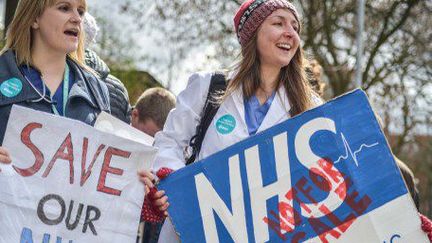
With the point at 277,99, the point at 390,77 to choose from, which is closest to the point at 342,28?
the point at 390,77

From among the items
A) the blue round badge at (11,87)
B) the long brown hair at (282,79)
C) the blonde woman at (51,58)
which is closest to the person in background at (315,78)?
the long brown hair at (282,79)

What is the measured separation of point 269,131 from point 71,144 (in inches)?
33.0

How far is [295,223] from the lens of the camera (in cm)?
354

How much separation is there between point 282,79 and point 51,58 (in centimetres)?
108

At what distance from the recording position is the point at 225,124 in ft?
12.5

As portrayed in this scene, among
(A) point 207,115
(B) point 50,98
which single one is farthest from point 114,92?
(B) point 50,98

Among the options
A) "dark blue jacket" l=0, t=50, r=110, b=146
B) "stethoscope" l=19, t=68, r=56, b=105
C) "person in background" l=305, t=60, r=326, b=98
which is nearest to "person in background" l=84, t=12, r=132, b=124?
"dark blue jacket" l=0, t=50, r=110, b=146

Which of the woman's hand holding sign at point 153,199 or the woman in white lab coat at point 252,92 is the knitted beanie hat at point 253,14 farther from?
the woman's hand holding sign at point 153,199

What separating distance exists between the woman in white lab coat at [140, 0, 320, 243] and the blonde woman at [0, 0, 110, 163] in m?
0.37

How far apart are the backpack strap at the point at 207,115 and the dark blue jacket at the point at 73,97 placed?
420 millimetres

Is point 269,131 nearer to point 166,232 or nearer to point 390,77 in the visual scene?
point 166,232

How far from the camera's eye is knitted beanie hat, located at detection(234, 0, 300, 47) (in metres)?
3.99

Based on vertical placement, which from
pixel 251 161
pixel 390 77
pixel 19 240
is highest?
pixel 390 77

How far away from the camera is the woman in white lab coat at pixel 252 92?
12.5 feet
